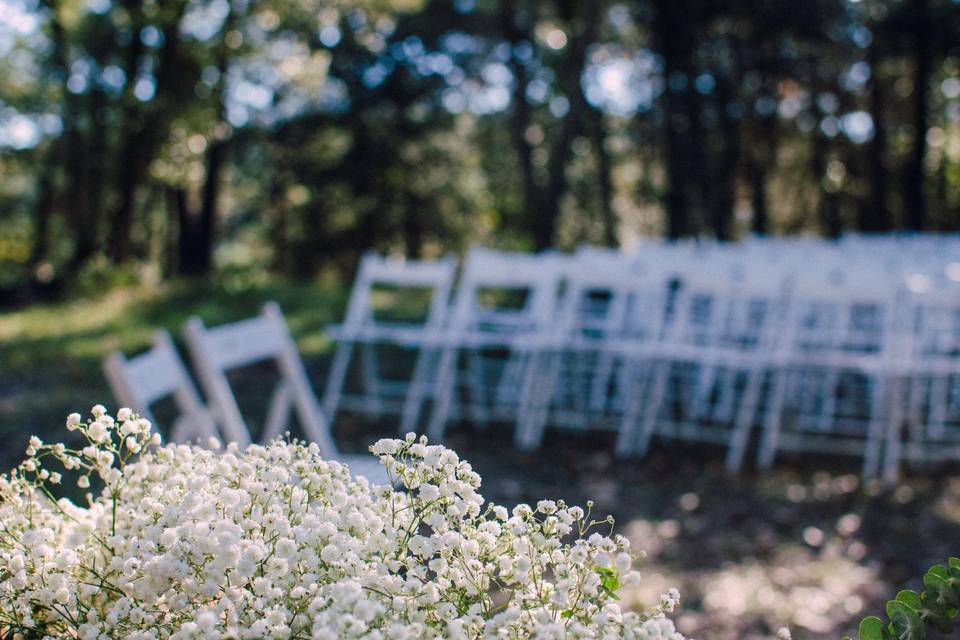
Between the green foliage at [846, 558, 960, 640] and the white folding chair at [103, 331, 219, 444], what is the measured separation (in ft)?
6.16

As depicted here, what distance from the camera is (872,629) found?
0.97m

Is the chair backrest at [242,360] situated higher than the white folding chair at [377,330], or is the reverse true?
the chair backrest at [242,360]

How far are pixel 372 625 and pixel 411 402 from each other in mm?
5204

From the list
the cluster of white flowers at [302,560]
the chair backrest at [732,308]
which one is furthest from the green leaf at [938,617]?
the chair backrest at [732,308]

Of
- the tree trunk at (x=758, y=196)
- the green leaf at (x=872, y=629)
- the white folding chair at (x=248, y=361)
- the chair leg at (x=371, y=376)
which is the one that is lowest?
the tree trunk at (x=758, y=196)

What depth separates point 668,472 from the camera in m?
5.62

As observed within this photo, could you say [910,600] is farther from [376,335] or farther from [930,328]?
[930,328]

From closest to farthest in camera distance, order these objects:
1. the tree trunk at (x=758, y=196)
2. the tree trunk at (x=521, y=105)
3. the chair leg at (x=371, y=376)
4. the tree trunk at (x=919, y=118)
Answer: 1. the chair leg at (x=371, y=376)
2. the tree trunk at (x=521, y=105)
3. the tree trunk at (x=919, y=118)
4. the tree trunk at (x=758, y=196)

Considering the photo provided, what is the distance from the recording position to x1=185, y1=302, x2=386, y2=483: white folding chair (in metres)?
2.98

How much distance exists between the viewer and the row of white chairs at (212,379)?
2.53 meters

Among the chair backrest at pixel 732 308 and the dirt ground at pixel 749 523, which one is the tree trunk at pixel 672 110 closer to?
the chair backrest at pixel 732 308

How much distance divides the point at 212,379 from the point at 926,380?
6.17 m

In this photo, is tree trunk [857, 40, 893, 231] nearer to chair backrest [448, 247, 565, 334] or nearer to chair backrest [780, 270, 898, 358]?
chair backrest [780, 270, 898, 358]

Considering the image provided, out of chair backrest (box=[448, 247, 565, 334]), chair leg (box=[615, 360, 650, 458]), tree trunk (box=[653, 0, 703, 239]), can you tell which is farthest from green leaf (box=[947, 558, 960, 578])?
tree trunk (box=[653, 0, 703, 239])
